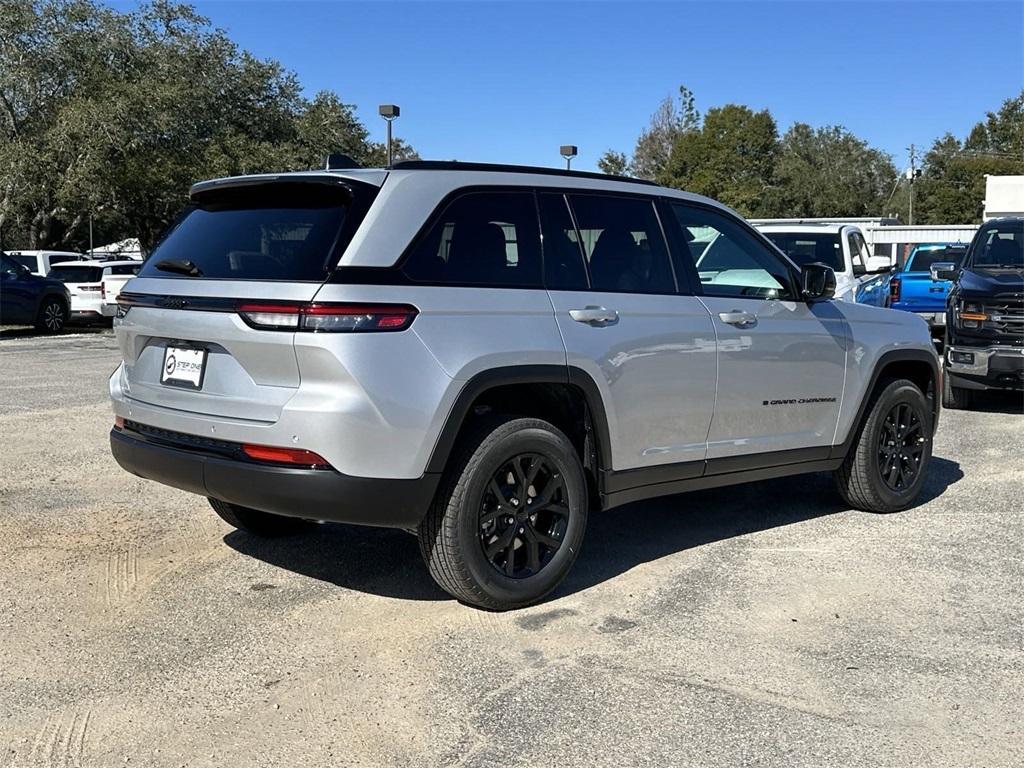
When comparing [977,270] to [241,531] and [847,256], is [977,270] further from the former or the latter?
[241,531]

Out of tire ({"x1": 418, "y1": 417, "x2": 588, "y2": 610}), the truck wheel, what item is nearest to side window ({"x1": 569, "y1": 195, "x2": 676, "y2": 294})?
tire ({"x1": 418, "y1": 417, "x2": 588, "y2": 610})

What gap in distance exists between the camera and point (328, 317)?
3.96m

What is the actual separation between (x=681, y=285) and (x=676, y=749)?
8.35ft

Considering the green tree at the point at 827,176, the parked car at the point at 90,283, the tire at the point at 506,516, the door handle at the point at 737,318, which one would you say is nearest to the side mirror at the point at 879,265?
the door handle at the point at 737,318

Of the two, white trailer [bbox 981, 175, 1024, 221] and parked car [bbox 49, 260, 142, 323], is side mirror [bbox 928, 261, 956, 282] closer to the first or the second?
white trailer [bbox 981, 175, 1024, 221]

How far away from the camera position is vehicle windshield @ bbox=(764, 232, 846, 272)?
13.1 meters

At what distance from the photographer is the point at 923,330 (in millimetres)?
6695

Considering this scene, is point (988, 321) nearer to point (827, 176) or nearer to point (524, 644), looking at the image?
point (524, 644)

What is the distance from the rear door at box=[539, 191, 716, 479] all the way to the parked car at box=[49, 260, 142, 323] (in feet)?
60.8

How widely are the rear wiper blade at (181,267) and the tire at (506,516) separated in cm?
135

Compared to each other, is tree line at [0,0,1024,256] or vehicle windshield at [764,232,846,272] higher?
tree line at [0,0,1024,256]

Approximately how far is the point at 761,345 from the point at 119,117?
26.3 meters

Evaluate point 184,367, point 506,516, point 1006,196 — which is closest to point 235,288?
point 184,367

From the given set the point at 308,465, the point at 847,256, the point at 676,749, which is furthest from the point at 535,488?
the point at 847,256
